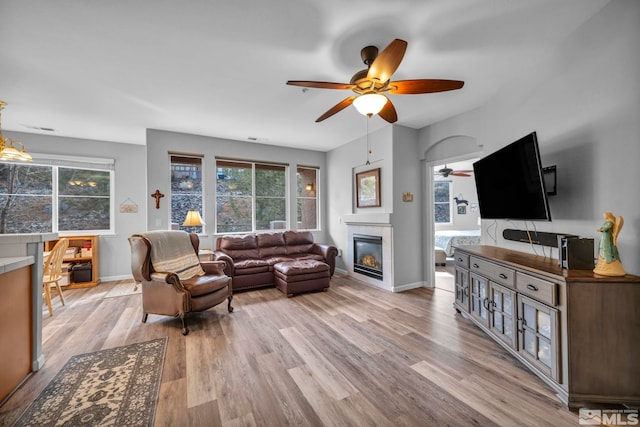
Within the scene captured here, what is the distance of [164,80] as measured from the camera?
9.14ft

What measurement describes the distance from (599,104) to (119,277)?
721 centimetres

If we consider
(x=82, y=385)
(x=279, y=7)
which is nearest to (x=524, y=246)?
(x=279, y=7)

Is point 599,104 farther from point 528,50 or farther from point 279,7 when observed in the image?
point 279,7

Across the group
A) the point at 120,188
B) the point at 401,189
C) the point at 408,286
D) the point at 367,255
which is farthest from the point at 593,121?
the point at 120,188

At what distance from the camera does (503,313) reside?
231cm

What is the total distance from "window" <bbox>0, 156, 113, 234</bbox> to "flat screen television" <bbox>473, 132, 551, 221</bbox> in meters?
6.40

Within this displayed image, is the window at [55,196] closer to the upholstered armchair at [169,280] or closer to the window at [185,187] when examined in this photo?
the window at [185,187]

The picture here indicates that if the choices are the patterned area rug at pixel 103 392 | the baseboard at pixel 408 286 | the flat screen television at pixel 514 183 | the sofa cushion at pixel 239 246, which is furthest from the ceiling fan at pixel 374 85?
the sofa cushion at pixel 239 246

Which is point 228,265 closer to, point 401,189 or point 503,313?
point 401,189

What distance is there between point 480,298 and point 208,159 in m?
4.80

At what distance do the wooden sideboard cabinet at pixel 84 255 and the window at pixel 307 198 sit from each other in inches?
152

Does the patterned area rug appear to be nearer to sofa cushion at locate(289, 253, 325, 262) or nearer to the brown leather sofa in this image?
the brown leather sofa

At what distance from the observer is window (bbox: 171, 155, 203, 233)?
472cm

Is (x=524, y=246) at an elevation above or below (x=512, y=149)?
below
